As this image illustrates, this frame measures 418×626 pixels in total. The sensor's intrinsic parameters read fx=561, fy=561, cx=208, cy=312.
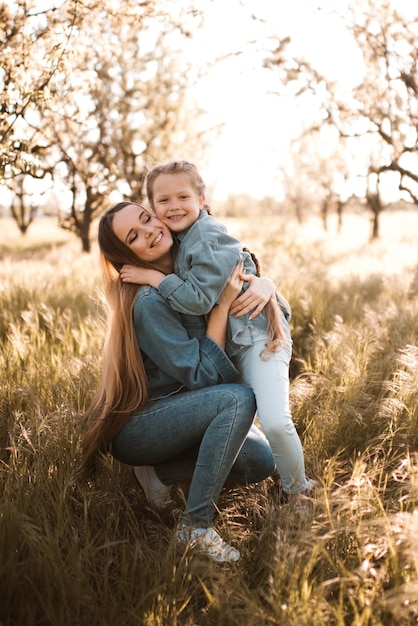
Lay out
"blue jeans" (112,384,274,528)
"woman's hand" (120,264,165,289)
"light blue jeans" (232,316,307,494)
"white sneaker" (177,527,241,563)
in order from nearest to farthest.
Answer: "white sneaker" (177,527,241,563) < "blue jeans" (112,384,274,528) < "light blue jeans" (232,316,307,494) < "woman's hand" (120,264,165,289)

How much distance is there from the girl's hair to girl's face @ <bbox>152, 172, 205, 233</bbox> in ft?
1.00

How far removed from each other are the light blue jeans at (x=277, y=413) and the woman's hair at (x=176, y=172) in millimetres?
904

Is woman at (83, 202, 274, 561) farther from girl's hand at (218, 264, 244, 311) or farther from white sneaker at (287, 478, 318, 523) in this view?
white sneaker at (287, 478, 318, 523)

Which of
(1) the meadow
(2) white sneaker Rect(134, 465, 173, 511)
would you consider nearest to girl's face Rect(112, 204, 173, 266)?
(1) the meadow

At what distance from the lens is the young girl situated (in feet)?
8.69

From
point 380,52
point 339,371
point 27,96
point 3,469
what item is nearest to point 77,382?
point 3,469

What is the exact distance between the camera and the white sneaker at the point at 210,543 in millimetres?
2240

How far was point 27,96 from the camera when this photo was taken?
3814 millimetres

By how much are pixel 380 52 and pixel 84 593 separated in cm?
769

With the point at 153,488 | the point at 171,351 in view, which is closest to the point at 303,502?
the point at 153,488

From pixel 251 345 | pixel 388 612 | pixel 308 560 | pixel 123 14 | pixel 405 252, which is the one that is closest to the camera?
pixel 388 612

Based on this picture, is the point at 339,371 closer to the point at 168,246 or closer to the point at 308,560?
A: the point at 168,246

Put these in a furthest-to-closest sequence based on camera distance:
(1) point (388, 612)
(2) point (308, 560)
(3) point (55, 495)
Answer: (3) point (55, 495) → (2) point (308, 560) → (1) point (388, 612)

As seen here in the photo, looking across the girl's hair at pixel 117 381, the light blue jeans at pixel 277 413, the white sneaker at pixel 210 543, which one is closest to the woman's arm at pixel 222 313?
the light blue jeans at pixel 277 413
